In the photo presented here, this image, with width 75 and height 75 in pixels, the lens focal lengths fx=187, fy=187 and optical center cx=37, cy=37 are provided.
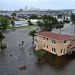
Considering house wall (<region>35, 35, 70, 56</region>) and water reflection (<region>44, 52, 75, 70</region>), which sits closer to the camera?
water reflection (<region>44, 52, 75, 70</region>)

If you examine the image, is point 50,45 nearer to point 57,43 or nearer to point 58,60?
point 57,43

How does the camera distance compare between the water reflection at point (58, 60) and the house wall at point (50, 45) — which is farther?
the house wall at point (50, 45)

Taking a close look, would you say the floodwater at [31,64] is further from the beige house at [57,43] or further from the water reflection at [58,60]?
the beige house at [57,43]

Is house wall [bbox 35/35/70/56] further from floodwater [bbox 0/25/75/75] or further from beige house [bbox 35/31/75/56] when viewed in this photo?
floodwater [bbox 0/25/75/75]

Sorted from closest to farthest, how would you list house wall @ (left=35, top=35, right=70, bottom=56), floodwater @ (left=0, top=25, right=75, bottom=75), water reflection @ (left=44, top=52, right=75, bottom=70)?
floodwater @ (left=0, top=25, right=75, bottom=75), water reflection @ (left=44, top=52, right=75, bottom=70), house wall @ (left=35, top=35, right=70, bottom=56)

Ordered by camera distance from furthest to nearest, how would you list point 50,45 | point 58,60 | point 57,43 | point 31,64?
point 50,45
point 57,43
point 58,60
point 31,64

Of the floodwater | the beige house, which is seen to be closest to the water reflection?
the floodwater

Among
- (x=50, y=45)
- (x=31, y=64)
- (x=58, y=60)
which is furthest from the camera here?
(x=50, y=45)

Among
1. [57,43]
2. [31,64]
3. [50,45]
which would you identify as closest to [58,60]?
[57,43]

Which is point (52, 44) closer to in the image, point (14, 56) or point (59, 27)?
point (14, 56)

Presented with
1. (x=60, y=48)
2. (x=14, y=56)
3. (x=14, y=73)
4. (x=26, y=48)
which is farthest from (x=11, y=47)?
(x=14, y=73)

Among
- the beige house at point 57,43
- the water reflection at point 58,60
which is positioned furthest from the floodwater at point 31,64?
the beige house at point 57,43
